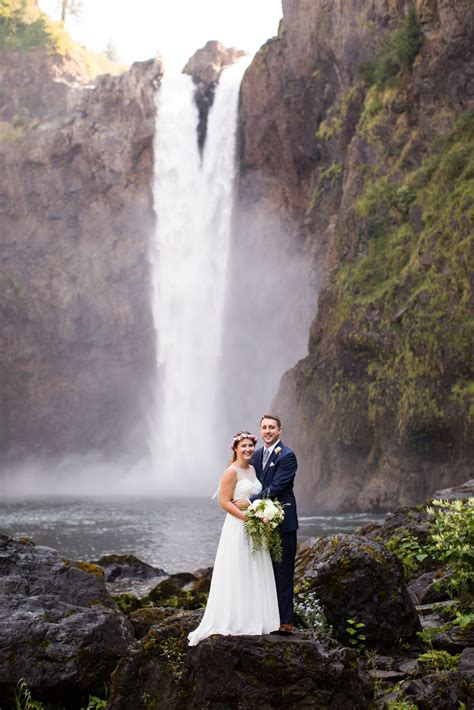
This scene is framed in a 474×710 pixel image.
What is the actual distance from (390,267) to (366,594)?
25.1 metres

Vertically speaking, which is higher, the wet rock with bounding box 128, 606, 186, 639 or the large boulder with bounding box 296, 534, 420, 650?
the large boulder with bounding box 296, 534, 420, 650

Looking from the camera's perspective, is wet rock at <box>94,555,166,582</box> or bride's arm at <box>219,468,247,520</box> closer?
bride's arm at <box>219,468,247,520</box>

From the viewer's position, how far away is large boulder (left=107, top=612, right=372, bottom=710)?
6488 mm

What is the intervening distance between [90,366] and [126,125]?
1729 cm

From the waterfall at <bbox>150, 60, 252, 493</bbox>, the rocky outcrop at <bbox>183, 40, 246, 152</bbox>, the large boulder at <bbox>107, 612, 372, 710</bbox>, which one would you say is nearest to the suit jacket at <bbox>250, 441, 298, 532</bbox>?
the large boulder at <bbox>107, 612, 372, 710</bbox>

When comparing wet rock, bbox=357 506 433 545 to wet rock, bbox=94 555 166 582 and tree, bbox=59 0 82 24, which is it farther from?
tree, bbox=59 0 82 24

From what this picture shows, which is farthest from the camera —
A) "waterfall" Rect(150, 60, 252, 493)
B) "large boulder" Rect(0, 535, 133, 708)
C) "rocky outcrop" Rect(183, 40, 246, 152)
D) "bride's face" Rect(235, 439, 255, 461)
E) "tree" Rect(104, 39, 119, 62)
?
"tree" Rect(104, 39, 119, 62)

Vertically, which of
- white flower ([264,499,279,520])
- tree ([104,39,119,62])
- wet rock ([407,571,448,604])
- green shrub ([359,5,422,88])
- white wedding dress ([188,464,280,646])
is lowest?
wet rock ([407,571,448,604])

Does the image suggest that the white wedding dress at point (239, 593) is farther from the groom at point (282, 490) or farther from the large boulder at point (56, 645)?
the large boulder at point (56, 645)

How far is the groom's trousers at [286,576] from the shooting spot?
7297 mm

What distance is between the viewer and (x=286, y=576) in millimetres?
7414

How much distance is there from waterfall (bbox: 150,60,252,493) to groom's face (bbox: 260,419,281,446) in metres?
42.1

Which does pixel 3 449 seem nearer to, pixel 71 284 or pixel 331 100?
pixel 71 284

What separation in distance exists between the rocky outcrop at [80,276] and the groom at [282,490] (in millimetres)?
47706
